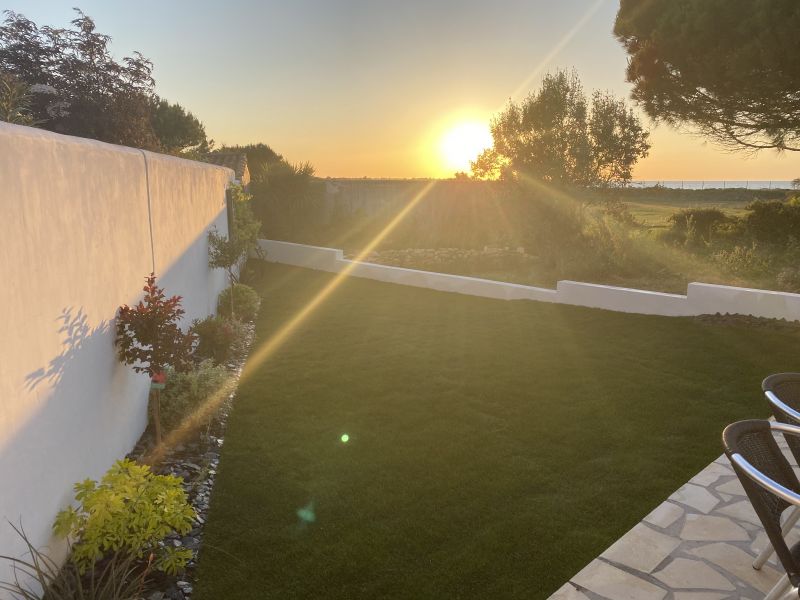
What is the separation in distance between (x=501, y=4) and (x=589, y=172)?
6662 millimetres

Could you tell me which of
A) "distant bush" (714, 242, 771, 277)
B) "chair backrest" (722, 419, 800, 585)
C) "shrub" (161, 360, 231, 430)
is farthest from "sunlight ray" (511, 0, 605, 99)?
"chair backrest" (722, 419, 800, 585)

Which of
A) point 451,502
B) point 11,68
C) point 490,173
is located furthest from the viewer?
point 11,68

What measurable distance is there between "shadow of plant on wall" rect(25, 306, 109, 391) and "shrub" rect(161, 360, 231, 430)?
1696 mm

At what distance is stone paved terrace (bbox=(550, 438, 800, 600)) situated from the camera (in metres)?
3.18

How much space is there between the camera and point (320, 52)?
640 inches

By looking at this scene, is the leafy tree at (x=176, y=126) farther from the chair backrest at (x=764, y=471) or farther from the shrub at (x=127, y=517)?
the chair backrest at (x=764, y=471)

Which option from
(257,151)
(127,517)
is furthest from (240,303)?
(257,151)

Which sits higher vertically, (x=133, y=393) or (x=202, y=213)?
(x=202, y=213)

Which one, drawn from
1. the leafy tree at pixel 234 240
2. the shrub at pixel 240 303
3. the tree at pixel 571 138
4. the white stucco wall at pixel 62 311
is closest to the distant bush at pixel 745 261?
the tree at pixel 571 138

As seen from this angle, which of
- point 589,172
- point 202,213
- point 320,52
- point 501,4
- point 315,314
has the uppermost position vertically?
point 501,4

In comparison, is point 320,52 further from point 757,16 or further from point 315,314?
point 757,16

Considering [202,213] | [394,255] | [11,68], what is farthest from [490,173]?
[11,68]

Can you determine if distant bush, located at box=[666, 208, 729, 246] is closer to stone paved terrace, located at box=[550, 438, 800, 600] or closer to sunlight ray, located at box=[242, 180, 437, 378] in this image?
sunlight ray, located at box=[242, 180, 437, 378]

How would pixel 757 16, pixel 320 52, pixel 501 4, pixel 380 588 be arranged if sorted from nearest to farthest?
pixel 380 588 → pixel 757 16 → pixel 501 4 → pixel 320 52
